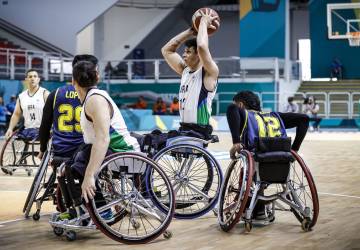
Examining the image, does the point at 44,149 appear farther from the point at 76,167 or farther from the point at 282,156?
the point at 282,156

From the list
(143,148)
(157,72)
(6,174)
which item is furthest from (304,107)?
(143,148)

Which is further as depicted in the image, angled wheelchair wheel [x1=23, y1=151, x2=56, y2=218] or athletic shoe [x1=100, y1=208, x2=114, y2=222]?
angled wheelchair wheel [x1=23, y1=151, x2=56, y2=218]

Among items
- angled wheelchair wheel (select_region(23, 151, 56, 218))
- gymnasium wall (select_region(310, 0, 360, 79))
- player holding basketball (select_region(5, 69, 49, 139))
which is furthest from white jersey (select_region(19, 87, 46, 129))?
gymnasium wall (select_region(310, 0, 360, 79))

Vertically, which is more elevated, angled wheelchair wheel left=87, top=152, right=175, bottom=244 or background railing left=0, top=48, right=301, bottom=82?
background railing left=0, top=48, right=301, bottom=82

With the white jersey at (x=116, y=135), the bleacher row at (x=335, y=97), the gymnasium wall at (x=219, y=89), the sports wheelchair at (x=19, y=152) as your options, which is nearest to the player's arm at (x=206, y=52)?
the white jersey at (x=116, y=135)

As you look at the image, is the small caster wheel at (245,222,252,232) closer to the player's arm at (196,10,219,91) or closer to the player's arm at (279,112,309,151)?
the player's arm at (279,112,309,151)

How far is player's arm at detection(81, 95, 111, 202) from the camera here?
5254mm

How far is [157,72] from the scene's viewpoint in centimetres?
2883

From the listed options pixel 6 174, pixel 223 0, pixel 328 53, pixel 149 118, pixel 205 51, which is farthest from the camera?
pixel 223 0

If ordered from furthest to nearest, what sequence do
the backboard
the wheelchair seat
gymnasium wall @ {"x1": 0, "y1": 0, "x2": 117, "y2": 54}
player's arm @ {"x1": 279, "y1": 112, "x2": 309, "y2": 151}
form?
gymnasium wall @ {"x1": 0, "y1": 0, "x2": 117, "y2": 54} < the backboard < player's arm @ {"x1": 279, "y1": 112, "x2": 309, "y2": 151} < the wheelchair seat

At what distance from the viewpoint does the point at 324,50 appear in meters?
36.2

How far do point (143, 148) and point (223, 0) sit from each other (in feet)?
107

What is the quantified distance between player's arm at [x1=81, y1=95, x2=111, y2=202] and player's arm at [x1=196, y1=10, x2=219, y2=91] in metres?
1.40

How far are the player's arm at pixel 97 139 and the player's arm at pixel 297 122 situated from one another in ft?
5.51
